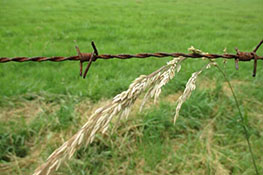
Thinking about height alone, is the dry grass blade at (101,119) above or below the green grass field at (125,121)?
above

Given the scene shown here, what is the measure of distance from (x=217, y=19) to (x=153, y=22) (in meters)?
3.00

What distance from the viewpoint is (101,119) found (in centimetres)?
61

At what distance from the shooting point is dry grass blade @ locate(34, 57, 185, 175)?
520mm

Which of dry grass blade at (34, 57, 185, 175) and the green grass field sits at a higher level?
dry grass blade at (34, 57, 185, 175)

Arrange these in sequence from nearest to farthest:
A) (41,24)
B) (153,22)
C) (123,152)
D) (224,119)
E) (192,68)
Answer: (123,152) → (224,119) → (192,68) → (41,24) → (153,22)

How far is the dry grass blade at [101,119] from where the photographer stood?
0.52 meters

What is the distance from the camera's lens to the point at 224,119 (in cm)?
274

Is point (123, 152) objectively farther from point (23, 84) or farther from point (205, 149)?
point (23, 84)

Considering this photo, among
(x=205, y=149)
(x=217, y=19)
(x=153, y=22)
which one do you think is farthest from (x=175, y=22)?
(x=205, y=149)

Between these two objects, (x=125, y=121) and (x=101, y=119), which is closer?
(x=101, y=119)

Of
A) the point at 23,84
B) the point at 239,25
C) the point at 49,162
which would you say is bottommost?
the point at 23,84

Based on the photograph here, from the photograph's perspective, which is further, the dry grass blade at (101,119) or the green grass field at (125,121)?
the green grass field at (125,121)

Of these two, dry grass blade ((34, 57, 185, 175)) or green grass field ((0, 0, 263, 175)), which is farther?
green grass field ((0, 0, 263, 175))

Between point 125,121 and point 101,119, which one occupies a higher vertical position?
point 101,119
